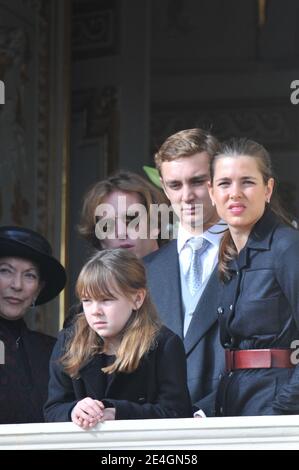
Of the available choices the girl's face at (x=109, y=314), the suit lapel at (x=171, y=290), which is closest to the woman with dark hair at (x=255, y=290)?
the suit lapel at (x=171, y=290)

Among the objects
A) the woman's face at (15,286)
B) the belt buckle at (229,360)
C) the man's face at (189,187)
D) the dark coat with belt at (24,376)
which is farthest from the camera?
the woman's face at (15,286)

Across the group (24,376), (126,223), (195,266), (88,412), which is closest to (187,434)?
(88,412)

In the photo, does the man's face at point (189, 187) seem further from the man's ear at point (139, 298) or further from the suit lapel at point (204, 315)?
the man's ear at point (139, 298)

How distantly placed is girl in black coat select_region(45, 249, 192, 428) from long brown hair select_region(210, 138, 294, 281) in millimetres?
349

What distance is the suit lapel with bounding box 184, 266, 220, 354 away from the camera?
7133 millimetres

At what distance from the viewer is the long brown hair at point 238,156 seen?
703cm

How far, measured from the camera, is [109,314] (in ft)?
22.8

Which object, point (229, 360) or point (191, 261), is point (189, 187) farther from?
point (229, 360)

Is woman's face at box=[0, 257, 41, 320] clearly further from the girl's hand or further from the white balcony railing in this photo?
the girl's hand

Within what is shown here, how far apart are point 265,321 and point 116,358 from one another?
62 centimetres

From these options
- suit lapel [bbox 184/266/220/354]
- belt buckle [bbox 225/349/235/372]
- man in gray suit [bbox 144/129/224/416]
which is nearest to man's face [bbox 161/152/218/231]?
man in gray suit [bbox 144/129/224/416]

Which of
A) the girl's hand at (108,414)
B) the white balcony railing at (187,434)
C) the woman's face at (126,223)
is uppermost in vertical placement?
the woman's face at (126,223)

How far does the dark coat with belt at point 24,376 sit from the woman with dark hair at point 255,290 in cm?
87

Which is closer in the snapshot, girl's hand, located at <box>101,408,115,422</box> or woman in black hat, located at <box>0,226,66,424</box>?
girl's hand, located at <box>101,408,115,422</box>
